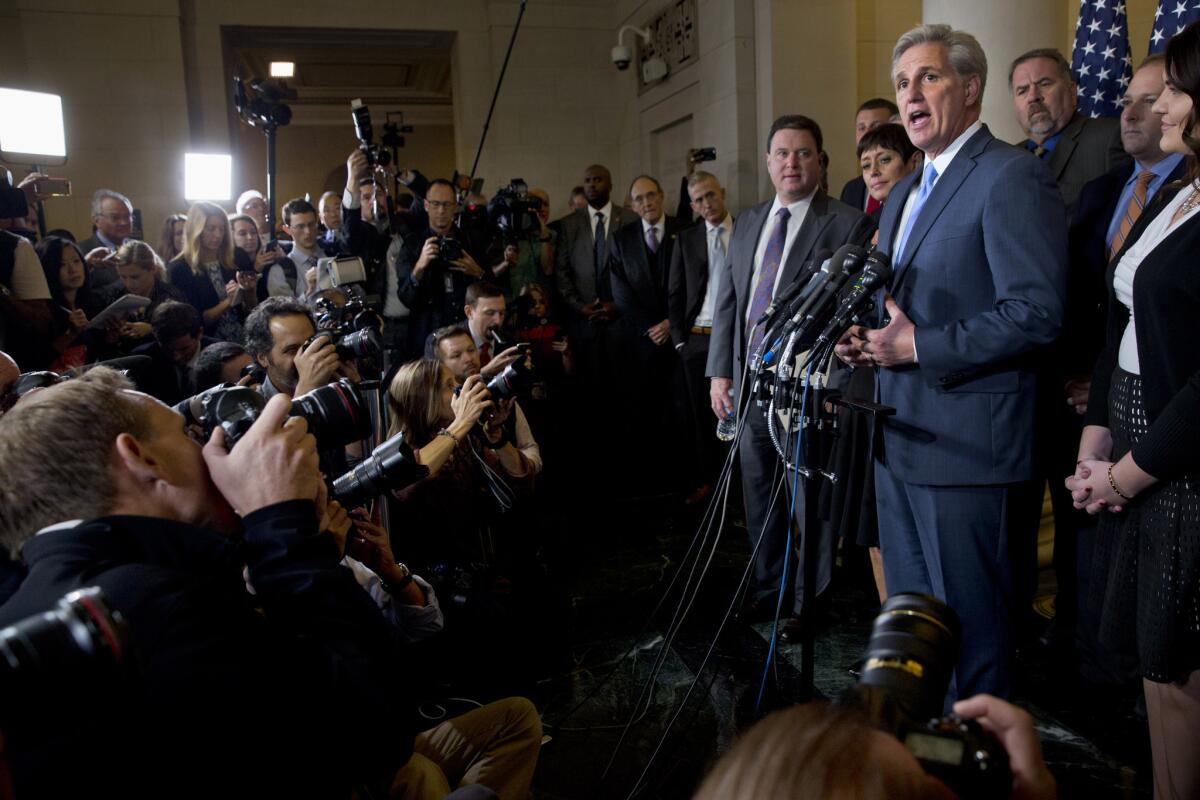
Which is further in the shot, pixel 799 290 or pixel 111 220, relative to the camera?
pixel 111 220

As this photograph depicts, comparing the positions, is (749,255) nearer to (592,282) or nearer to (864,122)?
(864,122)

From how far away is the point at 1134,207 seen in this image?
7.64ft

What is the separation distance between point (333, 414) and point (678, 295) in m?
3.44

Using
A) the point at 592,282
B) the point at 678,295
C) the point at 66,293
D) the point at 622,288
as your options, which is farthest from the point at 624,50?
the point at 66,293

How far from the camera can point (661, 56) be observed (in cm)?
742

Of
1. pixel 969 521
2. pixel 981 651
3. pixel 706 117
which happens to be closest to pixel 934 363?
pixel 969 521

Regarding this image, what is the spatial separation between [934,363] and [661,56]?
6.21 m

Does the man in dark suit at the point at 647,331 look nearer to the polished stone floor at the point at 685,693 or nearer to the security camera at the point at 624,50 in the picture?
the polished stone floor at the point at 685,693

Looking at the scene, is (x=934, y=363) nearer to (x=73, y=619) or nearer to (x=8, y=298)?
(x=73, y=619)

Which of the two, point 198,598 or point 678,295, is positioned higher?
point 678,295

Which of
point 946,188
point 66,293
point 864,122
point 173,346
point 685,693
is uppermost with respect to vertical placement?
point 864,122

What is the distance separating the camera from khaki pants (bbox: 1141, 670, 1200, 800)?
1.50m

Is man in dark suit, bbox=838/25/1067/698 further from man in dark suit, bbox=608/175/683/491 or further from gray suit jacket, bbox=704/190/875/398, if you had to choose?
man in dark suit, bbox=608/175/683/491

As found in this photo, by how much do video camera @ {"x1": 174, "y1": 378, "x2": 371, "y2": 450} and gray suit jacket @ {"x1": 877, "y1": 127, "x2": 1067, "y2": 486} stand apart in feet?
3.85
